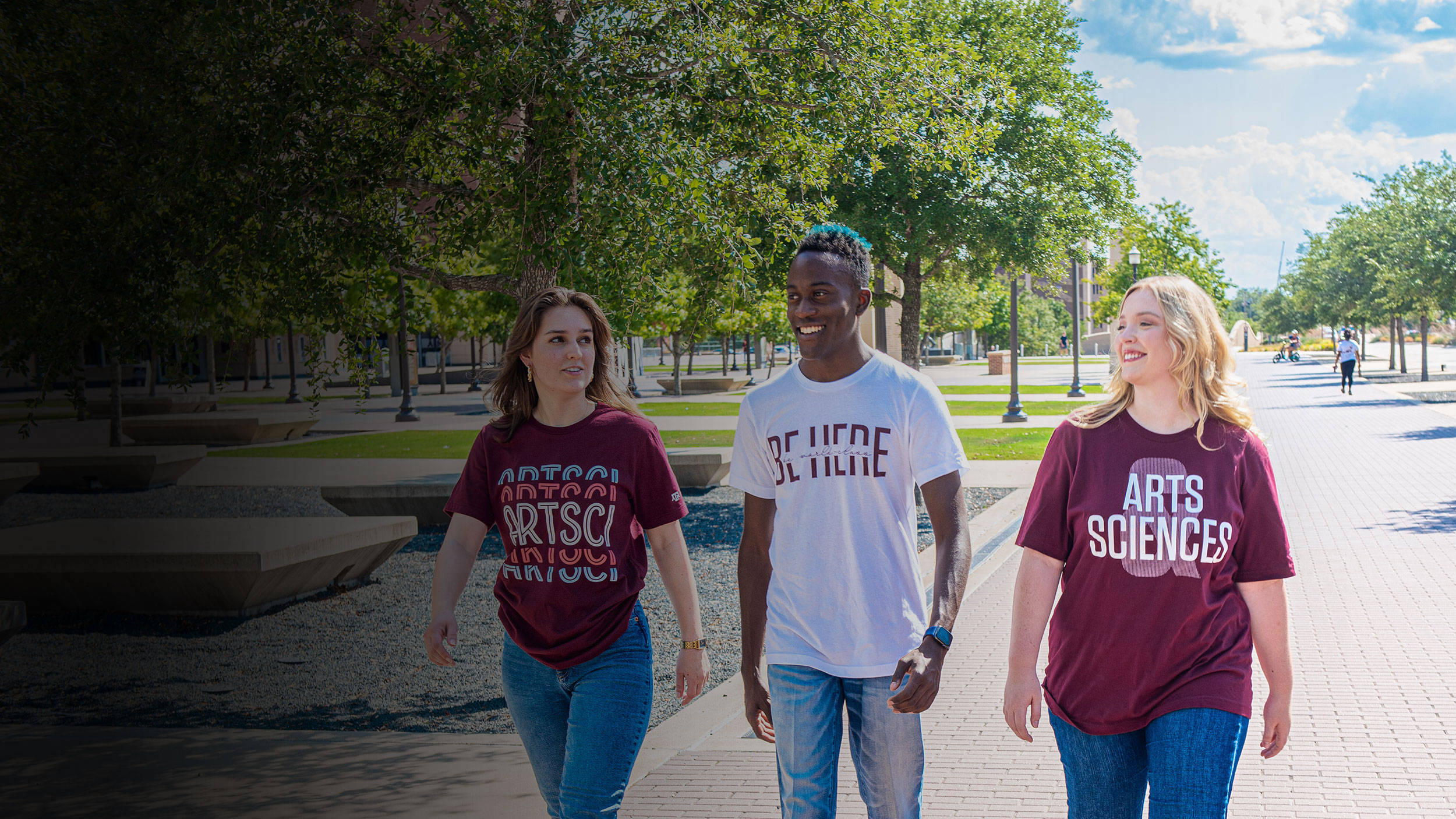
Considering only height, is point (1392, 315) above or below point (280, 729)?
above

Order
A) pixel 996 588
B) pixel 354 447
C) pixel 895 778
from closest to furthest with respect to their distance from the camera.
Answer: pixel 895 778
pixel 996 588
pixel 354 447

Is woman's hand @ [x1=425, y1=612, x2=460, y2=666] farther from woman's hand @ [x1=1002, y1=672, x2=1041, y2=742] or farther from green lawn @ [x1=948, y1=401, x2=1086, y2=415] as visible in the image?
green lawn @ [x1=948, y1=401, x2=1086, y2=415]

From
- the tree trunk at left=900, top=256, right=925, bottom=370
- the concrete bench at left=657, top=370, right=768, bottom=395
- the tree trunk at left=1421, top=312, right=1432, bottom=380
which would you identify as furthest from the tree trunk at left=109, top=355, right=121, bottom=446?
the tree trunk at left=1421, top=312, right=1432, bottom=380

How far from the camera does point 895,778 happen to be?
9.77ft

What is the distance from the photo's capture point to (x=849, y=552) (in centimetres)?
300

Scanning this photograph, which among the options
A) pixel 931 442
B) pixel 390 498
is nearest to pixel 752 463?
pixel 931 442

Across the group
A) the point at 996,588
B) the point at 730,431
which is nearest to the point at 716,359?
the point at 730,431

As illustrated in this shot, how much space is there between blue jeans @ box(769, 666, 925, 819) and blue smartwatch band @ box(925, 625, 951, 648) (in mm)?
162

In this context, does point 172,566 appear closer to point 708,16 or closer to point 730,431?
point 708,16

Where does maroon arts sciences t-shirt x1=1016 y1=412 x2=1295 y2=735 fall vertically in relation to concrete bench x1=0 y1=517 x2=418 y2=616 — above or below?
above

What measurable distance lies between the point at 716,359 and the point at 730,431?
2551 inches

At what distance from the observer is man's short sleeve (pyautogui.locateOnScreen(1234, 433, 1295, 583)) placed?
9.20ft

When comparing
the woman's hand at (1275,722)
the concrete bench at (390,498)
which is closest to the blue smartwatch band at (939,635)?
the woman's hand at (1275,722)

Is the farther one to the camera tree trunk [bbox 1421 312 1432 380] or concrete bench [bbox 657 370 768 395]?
concrete bench [bbox 657 370 768 395]
